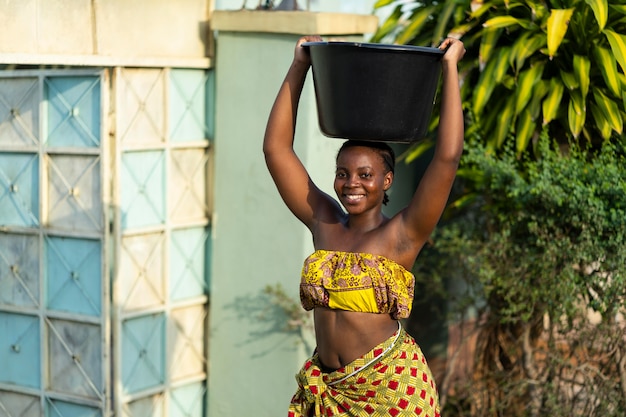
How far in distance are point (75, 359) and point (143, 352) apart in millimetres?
360

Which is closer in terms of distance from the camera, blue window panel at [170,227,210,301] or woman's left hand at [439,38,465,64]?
woman's left hand at [439,38,465,64]

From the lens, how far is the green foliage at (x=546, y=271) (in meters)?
5.46

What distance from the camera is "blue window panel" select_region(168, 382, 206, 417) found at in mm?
5941

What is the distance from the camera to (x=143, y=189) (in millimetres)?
5582

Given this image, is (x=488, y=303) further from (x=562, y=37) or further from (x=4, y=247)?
(x=4, y=247)

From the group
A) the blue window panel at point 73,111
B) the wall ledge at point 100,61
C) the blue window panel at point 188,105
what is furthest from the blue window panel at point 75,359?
the wall ledge at point 100,61

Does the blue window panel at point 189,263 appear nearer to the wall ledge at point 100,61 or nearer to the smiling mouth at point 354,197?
the wall ledge at point 100,61

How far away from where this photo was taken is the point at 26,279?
5.60 m

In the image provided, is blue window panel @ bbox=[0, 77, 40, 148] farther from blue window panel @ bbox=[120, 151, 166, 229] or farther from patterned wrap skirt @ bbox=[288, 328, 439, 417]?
patterned wrap skirt @ bbox=[288, 328, 439, 417]

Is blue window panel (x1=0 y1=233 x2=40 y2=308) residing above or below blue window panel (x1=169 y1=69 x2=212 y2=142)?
below

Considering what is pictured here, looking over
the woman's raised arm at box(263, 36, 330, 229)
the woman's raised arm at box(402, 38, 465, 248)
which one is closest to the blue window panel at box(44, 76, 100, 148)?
the woman's raised arm at box(263, 36, 330, 229)

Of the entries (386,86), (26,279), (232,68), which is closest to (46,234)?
(26,279)

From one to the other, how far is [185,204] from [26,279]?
0.90 metres

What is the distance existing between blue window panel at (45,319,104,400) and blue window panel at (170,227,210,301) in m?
0.55
